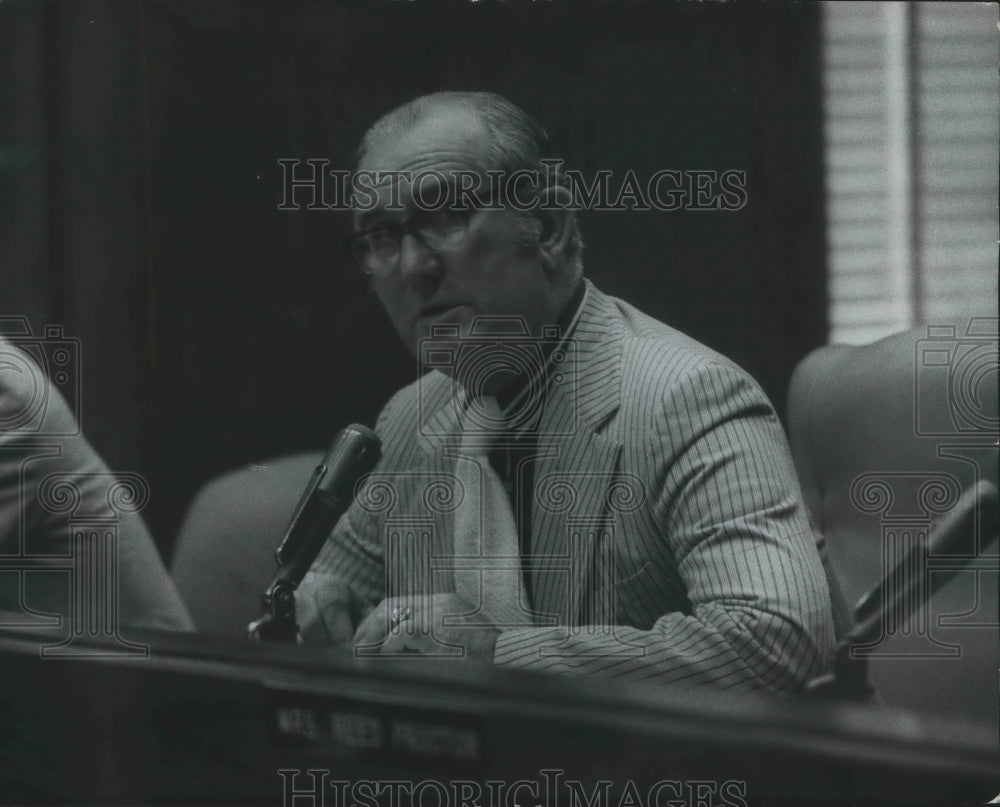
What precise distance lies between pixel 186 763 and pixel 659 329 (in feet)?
3.81

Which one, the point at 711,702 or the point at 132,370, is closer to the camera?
the point at 711,702

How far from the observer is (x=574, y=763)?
2.32m

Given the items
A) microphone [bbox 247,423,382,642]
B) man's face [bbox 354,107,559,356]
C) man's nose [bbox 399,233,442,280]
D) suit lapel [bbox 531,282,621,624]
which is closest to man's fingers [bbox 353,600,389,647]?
microphone [bbox 247,423,382,642]

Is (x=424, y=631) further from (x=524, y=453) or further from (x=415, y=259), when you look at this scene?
(x=415, y=259)

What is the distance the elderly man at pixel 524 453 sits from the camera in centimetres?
240

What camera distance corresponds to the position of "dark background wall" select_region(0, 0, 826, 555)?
8.18 feet

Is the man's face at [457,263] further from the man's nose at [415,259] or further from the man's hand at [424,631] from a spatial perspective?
the man's hand at [424,631]

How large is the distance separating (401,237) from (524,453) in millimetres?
449

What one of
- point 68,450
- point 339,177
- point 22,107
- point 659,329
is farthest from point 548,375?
point 22,107

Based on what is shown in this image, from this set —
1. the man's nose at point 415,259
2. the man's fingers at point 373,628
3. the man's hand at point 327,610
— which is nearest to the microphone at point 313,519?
the man's hand at point 327,610

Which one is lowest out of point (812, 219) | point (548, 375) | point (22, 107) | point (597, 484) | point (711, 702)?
point (711, 702)

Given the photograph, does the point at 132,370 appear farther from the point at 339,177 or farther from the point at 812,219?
the point at 812,219

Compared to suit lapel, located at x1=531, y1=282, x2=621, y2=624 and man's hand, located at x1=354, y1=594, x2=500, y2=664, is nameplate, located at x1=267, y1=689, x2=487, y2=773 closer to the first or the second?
man's hand, located at x1=354, y1=594, x2=500, y2=664

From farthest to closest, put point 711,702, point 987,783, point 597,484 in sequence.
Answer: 1. point 597,484
2. point 987,783
3. point 711,702
